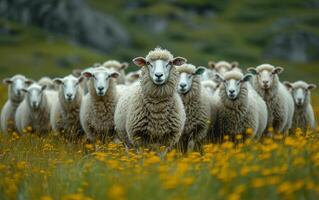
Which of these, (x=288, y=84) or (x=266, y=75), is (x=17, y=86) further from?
(x=288, y=84)

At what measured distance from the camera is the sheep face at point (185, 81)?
405 inches

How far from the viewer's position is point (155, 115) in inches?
352

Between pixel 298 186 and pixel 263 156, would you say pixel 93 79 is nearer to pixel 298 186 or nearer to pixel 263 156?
pixel 263 156

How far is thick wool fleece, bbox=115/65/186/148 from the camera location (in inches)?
351

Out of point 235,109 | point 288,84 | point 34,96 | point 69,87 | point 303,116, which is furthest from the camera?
point 288,84

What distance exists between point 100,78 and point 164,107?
7.28 ft

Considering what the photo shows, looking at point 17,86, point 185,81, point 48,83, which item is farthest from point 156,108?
point 48,83

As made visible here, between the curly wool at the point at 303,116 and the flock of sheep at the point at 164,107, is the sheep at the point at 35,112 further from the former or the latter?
the curly wool at the point at 303,116

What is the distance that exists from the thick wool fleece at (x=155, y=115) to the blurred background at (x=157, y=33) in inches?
1609

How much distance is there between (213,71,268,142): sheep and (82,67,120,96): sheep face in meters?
2.06

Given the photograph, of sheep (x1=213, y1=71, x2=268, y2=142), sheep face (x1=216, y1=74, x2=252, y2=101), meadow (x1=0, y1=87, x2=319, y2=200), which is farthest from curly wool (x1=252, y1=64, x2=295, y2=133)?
meadow (x1=0, y1=87, x2=319, y2=200)

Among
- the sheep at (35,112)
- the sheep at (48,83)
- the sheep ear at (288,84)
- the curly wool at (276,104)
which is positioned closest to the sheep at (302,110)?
the sheep ear at (288,84)

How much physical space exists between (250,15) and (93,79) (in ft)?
300

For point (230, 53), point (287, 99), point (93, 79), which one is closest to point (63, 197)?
point (93, 79)
